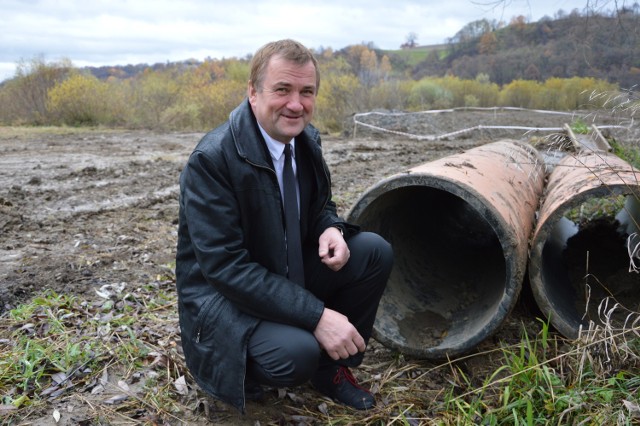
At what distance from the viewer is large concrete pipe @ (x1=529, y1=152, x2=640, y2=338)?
10.7 feet

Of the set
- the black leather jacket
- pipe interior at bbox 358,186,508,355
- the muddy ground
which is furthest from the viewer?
the muddy ground

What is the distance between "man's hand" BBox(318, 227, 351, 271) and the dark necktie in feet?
0.39

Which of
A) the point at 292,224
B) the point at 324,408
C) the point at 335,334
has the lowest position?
the point at 324,408

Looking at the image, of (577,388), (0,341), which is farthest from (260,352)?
(0,341)

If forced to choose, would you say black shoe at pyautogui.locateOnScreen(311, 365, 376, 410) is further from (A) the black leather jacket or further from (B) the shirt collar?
(B) the shirt collar

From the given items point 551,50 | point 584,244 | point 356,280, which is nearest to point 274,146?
point 356,280

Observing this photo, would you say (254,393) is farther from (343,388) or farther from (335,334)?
(335,334)

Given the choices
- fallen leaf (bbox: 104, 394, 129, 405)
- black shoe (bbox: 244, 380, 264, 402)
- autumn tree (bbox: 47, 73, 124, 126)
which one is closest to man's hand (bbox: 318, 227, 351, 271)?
black shoe (bbox: 244, 380, 264, 402)

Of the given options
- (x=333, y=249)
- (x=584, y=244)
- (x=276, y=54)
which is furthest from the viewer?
(x=584, y=244)

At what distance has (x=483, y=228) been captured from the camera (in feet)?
16.6

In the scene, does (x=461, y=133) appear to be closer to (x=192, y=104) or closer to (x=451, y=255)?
(x=192, y=104)

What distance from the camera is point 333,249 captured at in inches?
110

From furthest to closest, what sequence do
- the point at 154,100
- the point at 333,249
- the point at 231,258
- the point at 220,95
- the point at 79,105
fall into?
the point at 154,100
the point at 220,95
the point at 79,105
the point at 333,249
the point at 231,258

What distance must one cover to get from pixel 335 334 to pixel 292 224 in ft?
1.73
